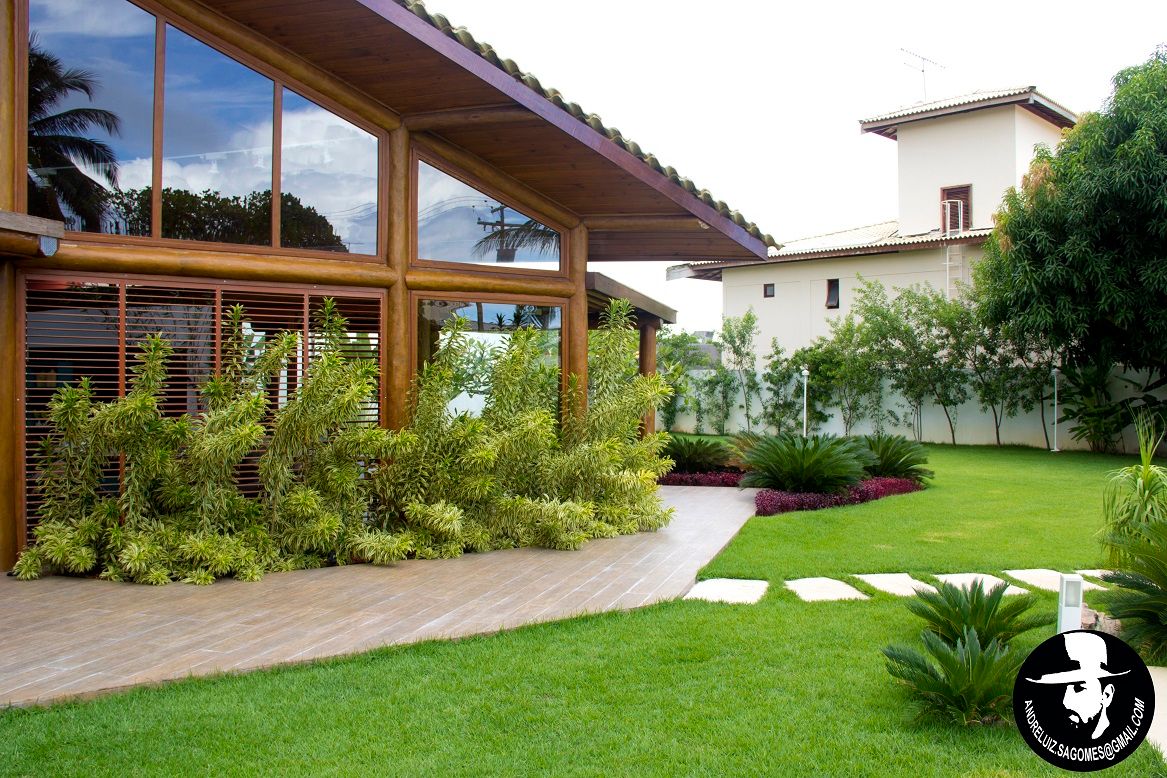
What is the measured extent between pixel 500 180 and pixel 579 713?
5936 mm

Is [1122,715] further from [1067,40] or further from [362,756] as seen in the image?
[1067,40]

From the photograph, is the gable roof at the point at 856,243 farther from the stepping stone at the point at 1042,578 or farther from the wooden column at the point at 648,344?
the stepping stone at the point at 1042,578

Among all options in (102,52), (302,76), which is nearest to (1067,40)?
(302,76)

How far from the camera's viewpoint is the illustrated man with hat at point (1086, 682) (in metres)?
1.88

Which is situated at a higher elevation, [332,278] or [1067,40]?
[1067,40]

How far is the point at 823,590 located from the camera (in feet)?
21.0

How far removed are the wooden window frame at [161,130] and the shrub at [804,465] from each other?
5752 millimetres

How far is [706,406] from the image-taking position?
26.4 m

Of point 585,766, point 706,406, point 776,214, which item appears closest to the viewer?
point 585,766

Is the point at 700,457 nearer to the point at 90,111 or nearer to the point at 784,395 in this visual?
the point at 90,111

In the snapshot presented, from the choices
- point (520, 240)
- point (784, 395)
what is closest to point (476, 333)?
point (520, 240)

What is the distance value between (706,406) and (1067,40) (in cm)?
1583

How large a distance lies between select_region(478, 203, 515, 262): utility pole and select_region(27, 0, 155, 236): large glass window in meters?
2.98

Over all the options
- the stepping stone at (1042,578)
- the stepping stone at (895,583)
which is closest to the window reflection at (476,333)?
the stepping stone at (895,583)
